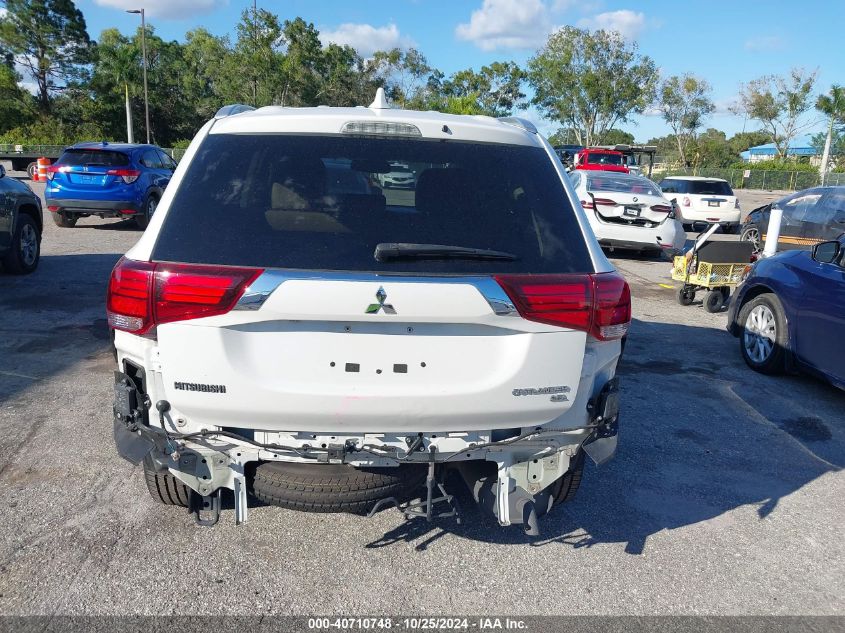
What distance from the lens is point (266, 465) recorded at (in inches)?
114

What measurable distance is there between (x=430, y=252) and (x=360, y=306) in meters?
0.35

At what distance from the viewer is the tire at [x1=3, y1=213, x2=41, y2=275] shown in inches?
373

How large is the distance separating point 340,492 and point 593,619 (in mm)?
1164

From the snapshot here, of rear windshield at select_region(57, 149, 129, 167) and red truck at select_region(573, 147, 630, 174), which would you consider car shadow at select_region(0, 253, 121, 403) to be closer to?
rear windshield at select_region(57, 149, 129, 167)

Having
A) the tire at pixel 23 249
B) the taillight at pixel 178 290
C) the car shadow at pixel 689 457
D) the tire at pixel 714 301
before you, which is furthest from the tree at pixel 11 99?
the taillight at pixel 178 290

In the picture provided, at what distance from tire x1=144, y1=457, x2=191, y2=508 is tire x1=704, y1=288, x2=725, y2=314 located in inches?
305

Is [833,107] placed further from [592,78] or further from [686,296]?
[686,296]

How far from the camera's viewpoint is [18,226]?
31.1ft

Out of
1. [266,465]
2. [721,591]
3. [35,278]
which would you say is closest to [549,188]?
[266,465]

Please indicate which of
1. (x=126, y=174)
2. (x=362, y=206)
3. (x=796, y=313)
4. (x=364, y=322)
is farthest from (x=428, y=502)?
(x=126, y=174)

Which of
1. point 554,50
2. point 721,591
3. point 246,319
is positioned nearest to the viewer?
point 246,319

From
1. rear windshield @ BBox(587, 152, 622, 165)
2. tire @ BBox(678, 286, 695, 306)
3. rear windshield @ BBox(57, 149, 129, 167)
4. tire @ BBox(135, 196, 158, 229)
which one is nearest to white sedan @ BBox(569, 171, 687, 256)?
tire @ BBox(678, 286, 695, 306)

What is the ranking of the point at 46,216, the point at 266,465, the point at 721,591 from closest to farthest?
the point at 266,465, the point at 721,591, the point at 46,216

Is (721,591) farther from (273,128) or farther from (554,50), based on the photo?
(554,50)
